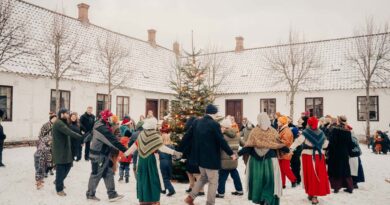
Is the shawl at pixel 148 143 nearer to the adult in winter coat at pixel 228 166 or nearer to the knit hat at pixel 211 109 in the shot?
the knit hat at pixel 211 109

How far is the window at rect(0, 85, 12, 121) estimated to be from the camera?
666 inches

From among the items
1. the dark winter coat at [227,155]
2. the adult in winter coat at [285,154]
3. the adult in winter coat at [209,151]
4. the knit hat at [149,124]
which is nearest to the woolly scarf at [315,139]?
the adult in winter coat at [285,154]

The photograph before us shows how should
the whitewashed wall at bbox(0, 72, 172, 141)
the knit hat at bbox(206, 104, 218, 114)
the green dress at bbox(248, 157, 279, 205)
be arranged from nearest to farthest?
the green dress at bbox(248, 157, 279, 205) < the knit hat at bbox(206, 104, 218, 114) < the whitewashed wall at bbox(0, 72, 172, 141)

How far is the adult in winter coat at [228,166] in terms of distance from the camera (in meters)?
7.67

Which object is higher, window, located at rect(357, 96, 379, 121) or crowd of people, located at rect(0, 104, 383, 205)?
window, located at rect(357, 96, 379, 121)

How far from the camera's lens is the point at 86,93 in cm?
2125

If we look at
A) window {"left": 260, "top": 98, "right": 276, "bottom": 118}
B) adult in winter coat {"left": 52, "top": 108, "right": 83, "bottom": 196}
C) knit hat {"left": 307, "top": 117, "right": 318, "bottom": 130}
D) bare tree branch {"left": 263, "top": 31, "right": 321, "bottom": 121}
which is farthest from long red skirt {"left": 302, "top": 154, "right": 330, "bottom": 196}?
window {"left": 260, "top": 98, "right": 276, "bottom": 118}

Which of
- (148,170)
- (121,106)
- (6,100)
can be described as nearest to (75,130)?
(148,170)

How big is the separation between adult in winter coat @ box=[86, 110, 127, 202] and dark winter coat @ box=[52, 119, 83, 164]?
75 cm

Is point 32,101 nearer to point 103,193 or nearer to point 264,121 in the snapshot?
point 103,193

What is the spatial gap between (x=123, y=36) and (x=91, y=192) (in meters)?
21.7

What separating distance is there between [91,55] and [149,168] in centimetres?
1761

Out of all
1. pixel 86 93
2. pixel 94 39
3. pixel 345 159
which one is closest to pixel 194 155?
pixel 345 159

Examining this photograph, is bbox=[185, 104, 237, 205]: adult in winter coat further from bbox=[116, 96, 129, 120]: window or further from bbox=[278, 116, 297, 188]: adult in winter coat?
bbox=[116, 96, 129, 120]: window
